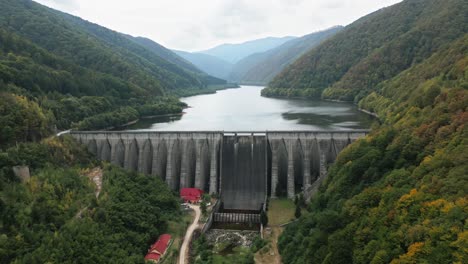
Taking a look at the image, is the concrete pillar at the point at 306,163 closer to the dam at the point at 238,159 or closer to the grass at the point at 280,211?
the dam at the point at 238,159

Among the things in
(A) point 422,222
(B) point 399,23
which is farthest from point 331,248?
(B) point 399,23

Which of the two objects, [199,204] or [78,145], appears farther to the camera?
[78,145]

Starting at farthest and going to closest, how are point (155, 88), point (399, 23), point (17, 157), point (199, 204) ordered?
point (399, 23) < point (155, 88) < point (199, 204) < point (17, 157)

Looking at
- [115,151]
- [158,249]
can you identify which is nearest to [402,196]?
[158,249]

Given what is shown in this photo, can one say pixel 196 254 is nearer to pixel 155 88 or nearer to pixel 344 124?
pixel 344 124

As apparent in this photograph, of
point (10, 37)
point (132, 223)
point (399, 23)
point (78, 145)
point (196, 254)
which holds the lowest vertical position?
point (196, 254)

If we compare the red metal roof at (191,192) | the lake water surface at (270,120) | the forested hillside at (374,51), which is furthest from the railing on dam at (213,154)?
the forested hillside at (374,51)

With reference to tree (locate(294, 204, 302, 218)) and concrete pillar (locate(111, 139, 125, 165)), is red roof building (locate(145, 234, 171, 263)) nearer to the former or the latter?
tree (locate(294, 204, 302, 218))
